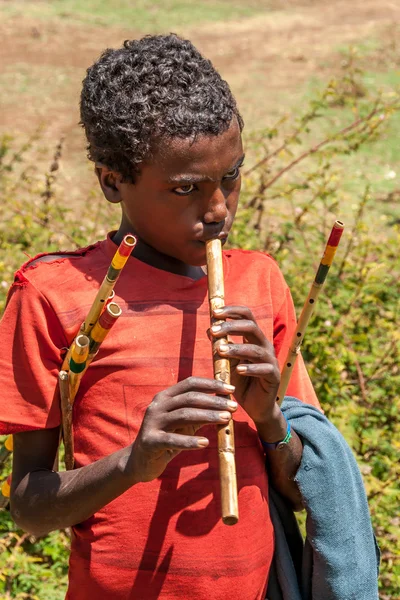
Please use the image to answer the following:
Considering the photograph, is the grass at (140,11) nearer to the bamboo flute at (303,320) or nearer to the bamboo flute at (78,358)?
the bamboo flute at (303,320)

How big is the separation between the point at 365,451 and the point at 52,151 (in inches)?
168

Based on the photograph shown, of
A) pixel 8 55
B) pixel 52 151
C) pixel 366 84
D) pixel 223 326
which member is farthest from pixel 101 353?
pixel 8 55

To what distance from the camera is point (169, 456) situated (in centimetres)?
157

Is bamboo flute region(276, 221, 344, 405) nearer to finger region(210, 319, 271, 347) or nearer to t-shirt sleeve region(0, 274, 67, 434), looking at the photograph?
finger region(210, 319, 271, 347)

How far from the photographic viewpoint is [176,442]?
1506 millimetres

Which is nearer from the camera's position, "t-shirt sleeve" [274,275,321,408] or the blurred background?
"t-shirt sleeve" [274,275,321,408]

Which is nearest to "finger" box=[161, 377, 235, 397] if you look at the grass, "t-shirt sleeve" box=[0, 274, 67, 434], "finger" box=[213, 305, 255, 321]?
"finger" box=[213, 305, 255, 321]

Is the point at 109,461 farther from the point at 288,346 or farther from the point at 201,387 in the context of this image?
the point at 288,346

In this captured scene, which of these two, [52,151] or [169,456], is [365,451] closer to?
[169,456]

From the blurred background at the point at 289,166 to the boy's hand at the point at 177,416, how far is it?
718mm

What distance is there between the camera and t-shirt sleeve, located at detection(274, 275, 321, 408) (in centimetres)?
193

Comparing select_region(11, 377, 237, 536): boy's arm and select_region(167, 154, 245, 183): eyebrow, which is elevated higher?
select_region(167, 154, 245, 183): eyebrow

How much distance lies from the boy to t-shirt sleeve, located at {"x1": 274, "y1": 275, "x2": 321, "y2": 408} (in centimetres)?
14

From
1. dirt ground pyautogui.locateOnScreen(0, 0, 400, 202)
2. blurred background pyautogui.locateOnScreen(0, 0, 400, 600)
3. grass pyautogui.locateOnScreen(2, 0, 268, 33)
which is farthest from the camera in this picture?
grass pyautogui.locateOnScreen(2, 0, 268, 33)
